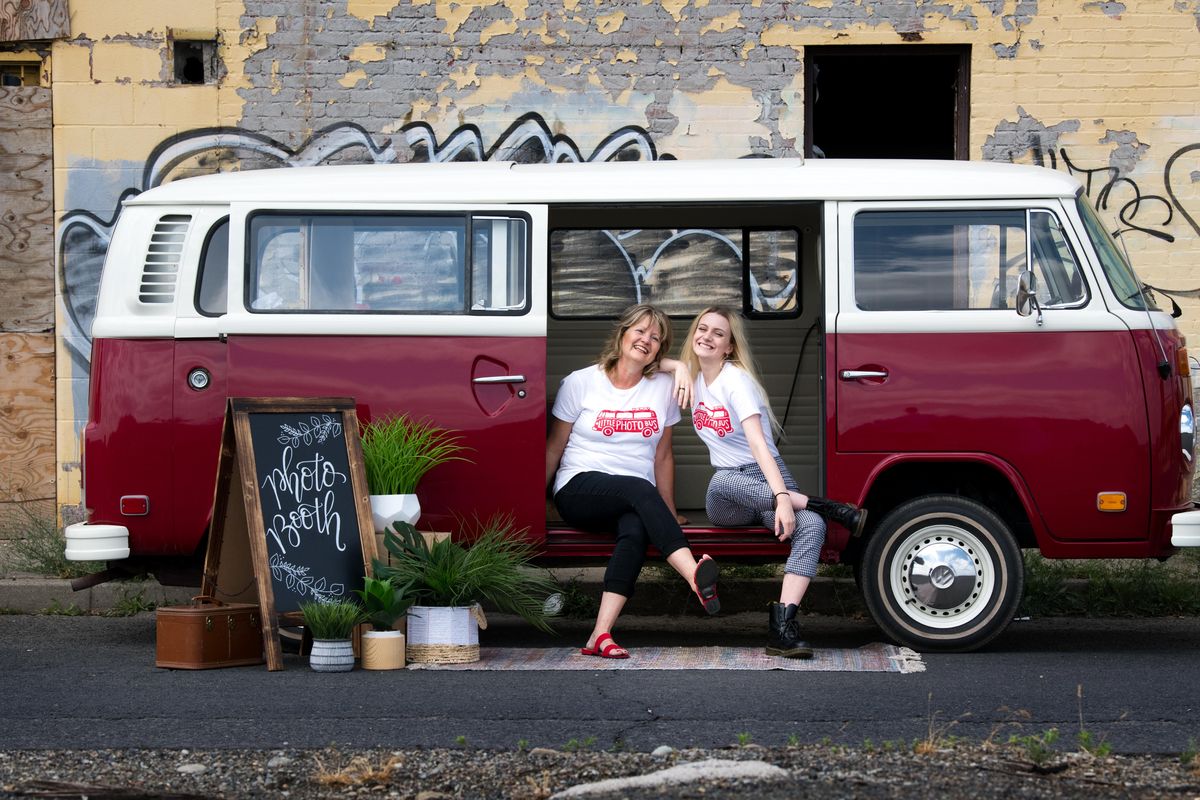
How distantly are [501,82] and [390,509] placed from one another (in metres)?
5.20

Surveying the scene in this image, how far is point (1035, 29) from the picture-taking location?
11.3 meters

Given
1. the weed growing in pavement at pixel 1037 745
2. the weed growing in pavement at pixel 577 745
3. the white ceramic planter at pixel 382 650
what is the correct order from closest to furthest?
the weed growing in pavement at pixel 1037 745, the weed growing in pavement at pixel 577 745, the white ceramic planter at pixel 382 650

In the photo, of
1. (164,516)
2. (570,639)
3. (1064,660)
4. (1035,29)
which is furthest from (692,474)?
(1035,29)

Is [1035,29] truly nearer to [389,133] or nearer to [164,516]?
[389,133]

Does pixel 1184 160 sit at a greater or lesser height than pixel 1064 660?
greater

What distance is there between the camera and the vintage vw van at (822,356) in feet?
23.4

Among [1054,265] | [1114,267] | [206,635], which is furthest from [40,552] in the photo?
[1114,267]

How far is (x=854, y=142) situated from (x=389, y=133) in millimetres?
3538

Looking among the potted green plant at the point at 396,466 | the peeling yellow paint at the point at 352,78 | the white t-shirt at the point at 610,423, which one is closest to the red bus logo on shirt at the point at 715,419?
the white t-shirt at the point at 610,423

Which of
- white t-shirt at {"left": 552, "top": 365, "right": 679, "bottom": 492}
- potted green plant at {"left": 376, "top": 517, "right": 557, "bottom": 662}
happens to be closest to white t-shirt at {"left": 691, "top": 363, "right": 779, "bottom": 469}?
white t-shirt at {"left": 552, "top": 365, "right": 679, "bottom": 492}

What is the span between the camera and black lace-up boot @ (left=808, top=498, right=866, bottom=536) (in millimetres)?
6984

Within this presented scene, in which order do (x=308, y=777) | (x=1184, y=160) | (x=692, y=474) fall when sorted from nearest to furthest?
(x=308, y=777) < (x=692, y=474) < (x=1184, y=160)

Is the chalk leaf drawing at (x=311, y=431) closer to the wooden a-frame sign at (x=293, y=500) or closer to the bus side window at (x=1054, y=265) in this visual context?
the wooden a-frame sign at (x=293, y=500)

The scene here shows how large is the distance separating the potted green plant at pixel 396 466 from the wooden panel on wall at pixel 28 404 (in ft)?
16.8
